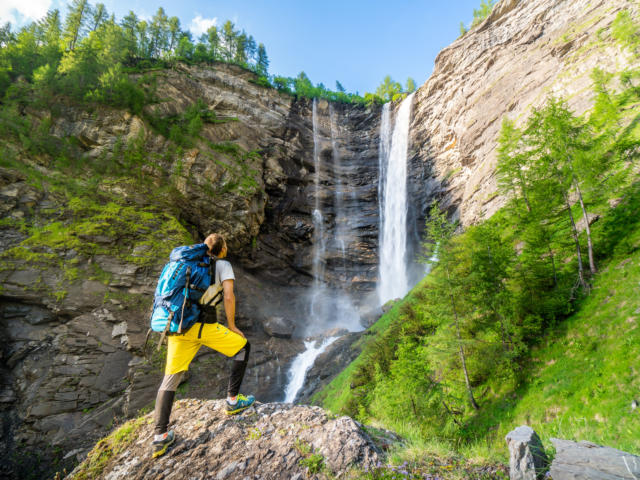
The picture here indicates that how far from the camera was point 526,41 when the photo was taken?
2444 cm

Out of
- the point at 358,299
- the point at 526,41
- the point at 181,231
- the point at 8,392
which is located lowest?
the point at 8,392

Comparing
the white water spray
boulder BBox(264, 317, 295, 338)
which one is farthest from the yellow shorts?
boulder BBox(264, 317, 295, 338)

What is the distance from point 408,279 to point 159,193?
24.4 meters

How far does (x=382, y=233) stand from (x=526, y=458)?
29.5 metres

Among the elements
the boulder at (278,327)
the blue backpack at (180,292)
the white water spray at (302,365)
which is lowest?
the white water spray at (302,365)

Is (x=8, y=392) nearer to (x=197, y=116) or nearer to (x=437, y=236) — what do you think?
(x=437, y=236)

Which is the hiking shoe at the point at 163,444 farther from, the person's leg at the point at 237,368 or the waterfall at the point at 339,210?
the waterfall at the point at 339,210

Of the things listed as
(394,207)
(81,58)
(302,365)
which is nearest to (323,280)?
(394,207)

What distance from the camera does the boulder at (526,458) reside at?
7.43 feet

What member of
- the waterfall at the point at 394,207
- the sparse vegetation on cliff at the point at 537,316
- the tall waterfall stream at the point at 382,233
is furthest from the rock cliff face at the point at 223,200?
the sparse vegetation on cliff at the point at 537,316

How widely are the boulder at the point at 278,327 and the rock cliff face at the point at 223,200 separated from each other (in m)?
0.61

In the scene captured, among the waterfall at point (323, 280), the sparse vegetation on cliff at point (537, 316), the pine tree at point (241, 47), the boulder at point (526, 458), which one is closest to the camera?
the boulder at point (526, 458)

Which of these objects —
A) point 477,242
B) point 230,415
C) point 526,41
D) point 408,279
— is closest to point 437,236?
point 477,242

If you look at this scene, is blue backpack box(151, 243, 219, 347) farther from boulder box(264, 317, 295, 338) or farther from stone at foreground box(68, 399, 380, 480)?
boulder box(264, 317, 295, 338)
